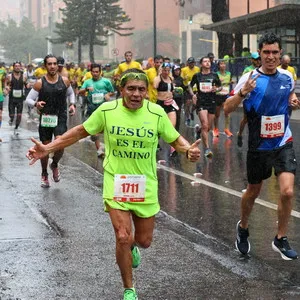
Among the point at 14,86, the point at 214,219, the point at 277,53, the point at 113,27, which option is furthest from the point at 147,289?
the point at 113,27

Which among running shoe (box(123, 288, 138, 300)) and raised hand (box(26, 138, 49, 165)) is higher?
raised hand (box(26, 138, 49, 165))

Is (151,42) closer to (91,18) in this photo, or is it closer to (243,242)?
(91,18)

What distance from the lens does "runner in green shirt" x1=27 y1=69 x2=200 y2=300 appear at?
604cm

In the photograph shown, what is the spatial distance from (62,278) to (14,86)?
15.4 meters

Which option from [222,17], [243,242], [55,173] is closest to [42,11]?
[222,17]

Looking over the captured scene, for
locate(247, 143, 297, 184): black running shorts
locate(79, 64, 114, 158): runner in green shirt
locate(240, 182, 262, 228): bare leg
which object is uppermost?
locate(79, 64, 114, 158): runner in green shirt

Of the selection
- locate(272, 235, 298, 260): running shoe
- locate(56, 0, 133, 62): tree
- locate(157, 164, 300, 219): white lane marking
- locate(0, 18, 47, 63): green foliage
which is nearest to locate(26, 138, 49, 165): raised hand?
locate(272, 235, 298, 260): running shoe

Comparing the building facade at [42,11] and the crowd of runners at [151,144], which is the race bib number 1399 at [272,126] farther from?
the building facade at [42,11]

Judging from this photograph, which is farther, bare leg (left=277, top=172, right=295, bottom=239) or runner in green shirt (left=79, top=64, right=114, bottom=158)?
runner in green shirt (left=79, top=64, right=114, bottom=158)

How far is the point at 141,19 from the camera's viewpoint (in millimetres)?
113688

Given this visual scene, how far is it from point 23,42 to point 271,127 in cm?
12186

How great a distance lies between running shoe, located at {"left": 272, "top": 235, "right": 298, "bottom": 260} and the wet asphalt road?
8cm

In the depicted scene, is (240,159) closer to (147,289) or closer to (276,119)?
(276,119)

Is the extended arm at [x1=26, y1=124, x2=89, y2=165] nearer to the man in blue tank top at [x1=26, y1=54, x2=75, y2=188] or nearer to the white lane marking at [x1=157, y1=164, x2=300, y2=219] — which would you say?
the white lane marking at [x1=157, y1=164, x2=300, y2=219]
